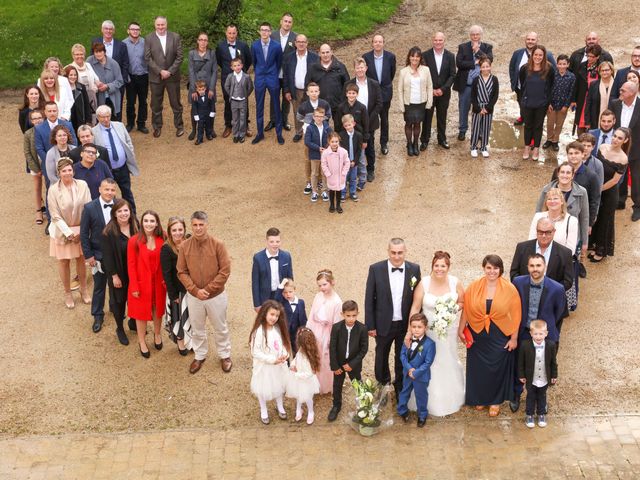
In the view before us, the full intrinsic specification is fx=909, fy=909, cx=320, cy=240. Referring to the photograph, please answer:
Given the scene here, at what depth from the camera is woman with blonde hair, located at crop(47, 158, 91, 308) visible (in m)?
11.1

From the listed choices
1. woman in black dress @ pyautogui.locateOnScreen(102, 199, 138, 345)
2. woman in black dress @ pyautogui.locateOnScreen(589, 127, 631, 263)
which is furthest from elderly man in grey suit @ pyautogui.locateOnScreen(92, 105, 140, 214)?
woman in black dress @ pyautogui.locateOnScreen(589, 127, 631, 263)

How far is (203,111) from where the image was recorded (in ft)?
51.9

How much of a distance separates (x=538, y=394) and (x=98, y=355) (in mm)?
5006

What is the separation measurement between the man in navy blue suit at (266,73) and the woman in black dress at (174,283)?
617 cm

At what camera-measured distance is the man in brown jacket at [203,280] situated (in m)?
9.71

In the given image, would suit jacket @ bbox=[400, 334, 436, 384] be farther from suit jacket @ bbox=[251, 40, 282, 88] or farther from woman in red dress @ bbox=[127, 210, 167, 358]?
suit jacket @ bbox=[251, 40, 282, 88]

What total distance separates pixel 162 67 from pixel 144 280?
22.7 feet

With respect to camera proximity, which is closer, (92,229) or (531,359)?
(531,359)

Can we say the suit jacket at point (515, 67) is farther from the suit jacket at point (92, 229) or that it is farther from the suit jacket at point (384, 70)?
the suit jacket at point (92, 229)

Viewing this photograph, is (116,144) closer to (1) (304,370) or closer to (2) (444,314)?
(1) (304,370)

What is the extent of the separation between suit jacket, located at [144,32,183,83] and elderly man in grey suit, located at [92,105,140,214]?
346 centimetres

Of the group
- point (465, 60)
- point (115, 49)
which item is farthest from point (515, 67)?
point (115, 49)

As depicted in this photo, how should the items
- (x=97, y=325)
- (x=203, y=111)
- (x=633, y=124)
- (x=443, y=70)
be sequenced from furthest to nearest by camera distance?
(x=203, y=111) < (x=443, y=70) < (x=633, y=124) < (x=97, y=325)

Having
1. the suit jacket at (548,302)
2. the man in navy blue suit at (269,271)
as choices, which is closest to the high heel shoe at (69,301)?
the man in navy blue suit at (269,271)
